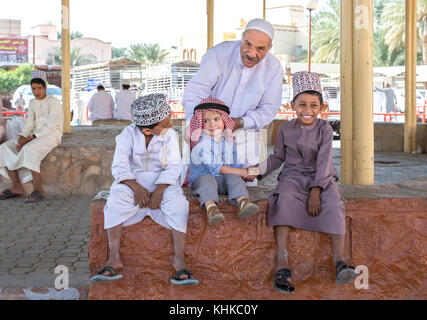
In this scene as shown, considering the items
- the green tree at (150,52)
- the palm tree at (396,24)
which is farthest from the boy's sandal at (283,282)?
the green tree at (150,52)

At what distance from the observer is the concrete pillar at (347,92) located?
14.5ft

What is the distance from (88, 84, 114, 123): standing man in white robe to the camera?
1422 cm

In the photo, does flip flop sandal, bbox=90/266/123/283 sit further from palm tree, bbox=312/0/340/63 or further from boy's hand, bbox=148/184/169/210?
palm tree, bbox=312/0/340/63

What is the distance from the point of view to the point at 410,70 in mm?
10344

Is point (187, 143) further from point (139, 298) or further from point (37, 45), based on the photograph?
point (37, 45)

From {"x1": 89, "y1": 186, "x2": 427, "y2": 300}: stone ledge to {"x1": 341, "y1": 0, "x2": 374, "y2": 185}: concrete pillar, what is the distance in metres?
0.95

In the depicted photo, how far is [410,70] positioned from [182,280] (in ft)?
27.5

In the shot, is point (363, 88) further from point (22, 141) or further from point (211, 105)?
point (22, 141)

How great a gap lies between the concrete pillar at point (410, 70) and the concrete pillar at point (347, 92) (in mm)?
5964

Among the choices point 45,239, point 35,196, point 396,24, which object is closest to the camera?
point 45,239

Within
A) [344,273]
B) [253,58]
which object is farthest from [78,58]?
[344,273]

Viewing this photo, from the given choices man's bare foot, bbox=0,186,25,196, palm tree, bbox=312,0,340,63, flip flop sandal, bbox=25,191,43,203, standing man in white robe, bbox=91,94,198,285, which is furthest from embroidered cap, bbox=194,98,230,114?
palm tree, bbox=312,0,340,63

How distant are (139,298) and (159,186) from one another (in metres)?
0.65
